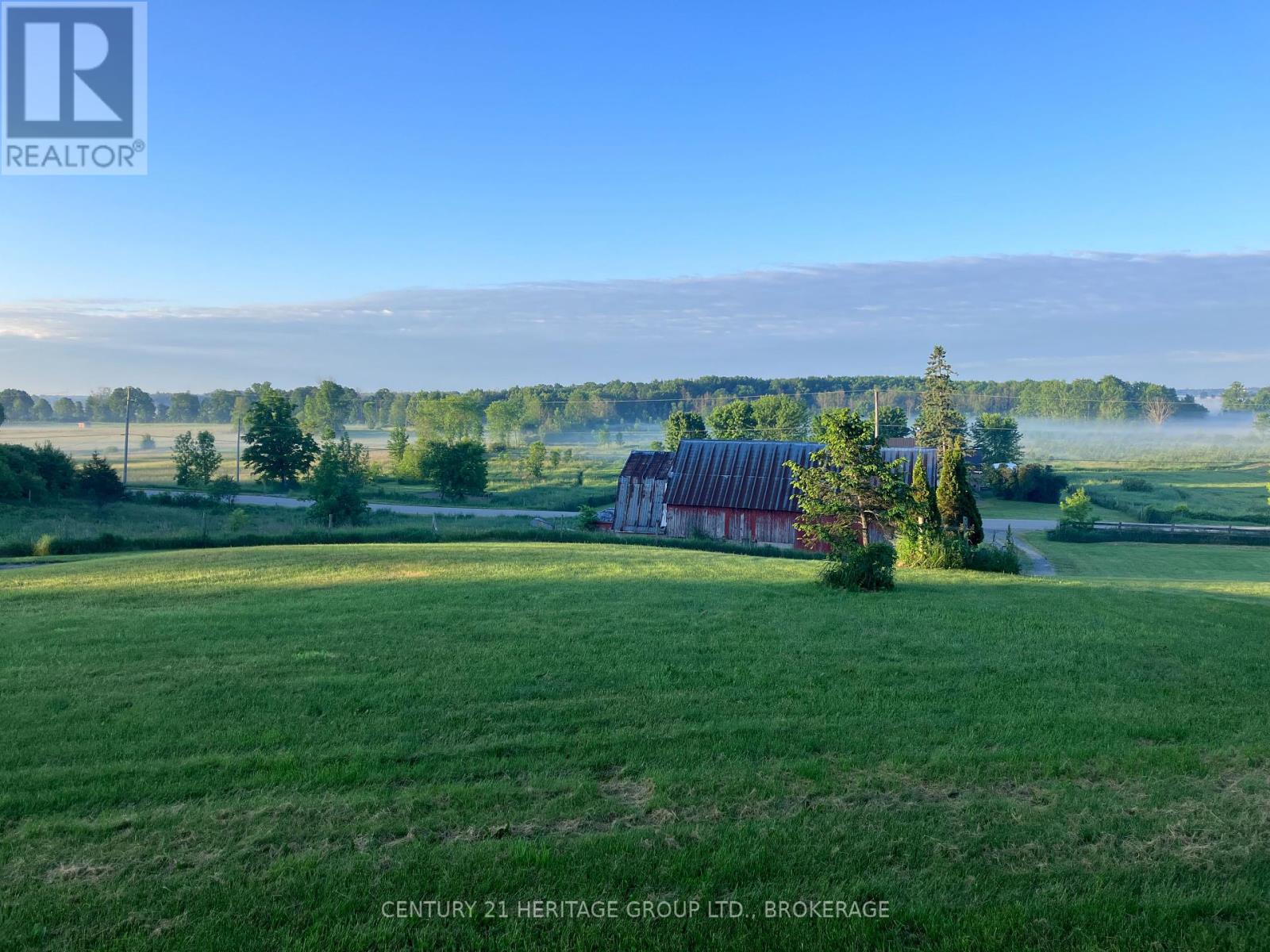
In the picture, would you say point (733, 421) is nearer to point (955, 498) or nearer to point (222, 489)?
point (222, 489)

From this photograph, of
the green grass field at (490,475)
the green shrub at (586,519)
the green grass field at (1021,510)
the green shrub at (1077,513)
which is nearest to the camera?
the green shrub at (586,519)

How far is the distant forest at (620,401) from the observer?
451 ft

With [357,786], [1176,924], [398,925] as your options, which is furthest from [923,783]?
[357,786]

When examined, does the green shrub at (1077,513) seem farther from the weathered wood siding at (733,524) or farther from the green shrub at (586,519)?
the green shrub at (586,519)

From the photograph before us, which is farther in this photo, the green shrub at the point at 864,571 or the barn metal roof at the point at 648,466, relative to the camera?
the barn metal roof at the point at 648,466

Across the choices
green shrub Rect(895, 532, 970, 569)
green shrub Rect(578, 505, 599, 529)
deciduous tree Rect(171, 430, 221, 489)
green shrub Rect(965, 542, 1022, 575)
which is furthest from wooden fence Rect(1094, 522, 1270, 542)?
deciduous tree Rect(171, 430, 221, 489)

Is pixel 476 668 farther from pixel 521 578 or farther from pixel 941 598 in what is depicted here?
pixel 941 598

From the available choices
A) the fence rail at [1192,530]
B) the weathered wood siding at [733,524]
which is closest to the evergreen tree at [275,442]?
the weathered wood siding at [733,524]

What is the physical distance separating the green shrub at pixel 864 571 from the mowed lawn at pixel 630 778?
2.99m

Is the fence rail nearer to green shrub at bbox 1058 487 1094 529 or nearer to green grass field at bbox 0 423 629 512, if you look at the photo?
green shrub at bbox 1058 487 1094 529

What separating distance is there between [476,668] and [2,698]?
4.50 metres

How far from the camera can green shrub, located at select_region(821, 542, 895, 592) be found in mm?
14477

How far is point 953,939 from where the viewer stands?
3.73 metres

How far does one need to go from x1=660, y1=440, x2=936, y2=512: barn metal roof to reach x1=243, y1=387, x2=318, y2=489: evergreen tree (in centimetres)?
3972
